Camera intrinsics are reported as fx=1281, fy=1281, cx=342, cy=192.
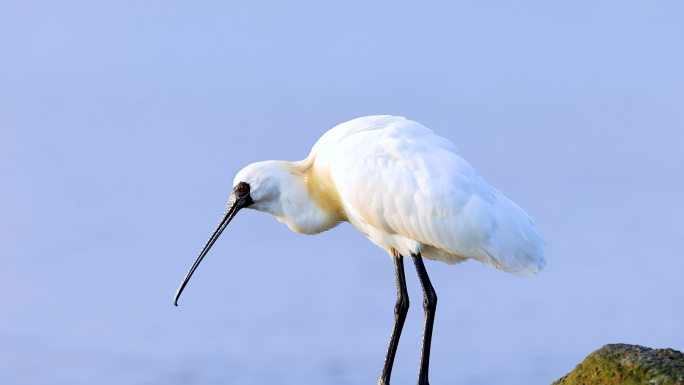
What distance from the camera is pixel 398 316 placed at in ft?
43.1

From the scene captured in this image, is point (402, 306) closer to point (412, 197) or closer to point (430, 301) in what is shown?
point (430, 301)

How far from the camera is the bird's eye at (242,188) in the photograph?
42.6ft

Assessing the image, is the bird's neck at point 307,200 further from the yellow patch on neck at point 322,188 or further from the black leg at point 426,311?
the black leg at point 426,311

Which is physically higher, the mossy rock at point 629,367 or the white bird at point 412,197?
the white bird at point 412,197

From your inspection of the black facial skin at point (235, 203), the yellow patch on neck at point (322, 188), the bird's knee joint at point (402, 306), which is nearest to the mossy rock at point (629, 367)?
the bird's knee joint at point (402, 306)

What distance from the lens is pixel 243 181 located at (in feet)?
42.5

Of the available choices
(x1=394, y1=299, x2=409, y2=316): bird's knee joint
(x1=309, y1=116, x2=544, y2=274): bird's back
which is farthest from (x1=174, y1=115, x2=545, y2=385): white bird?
(x1=394, y1=299, x2=409, y2=316): bird's knee joint

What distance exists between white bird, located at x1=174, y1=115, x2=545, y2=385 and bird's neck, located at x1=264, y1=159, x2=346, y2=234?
0.4 inches

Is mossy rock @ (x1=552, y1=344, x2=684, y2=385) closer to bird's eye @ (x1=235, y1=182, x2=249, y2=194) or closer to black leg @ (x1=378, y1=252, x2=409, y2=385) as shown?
black leg @ (x1=378, y1=252, x2=409, y2=385)

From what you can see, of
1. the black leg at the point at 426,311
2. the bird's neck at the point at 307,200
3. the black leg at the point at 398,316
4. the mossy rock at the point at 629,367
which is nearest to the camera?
the mossy rock at the point at 629,367

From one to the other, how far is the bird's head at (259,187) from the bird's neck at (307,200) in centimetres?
2

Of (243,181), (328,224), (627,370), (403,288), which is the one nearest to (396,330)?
(403,288)

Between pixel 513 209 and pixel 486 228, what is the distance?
1.29 ft

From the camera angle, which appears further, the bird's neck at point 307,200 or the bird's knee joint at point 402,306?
the bird's knee joint at point 402,306
